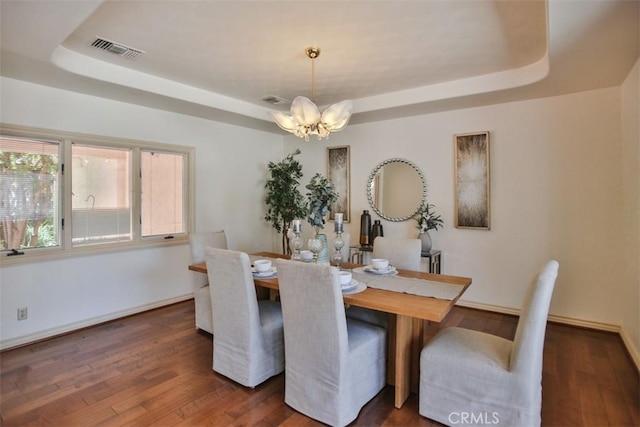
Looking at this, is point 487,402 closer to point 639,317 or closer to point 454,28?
point 639,317

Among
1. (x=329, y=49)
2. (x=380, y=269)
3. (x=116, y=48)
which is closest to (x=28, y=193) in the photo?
(x=116, y=48)

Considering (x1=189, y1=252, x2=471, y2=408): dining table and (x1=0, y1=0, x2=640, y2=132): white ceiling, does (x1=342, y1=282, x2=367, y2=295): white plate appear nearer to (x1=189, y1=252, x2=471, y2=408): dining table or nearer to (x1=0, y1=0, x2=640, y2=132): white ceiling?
(x1=189, y1=252, x2=471, y2=408): dining table

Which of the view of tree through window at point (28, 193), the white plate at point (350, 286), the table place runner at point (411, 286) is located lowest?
the table place runner at point (411, 286)

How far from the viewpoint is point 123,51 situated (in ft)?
9.41

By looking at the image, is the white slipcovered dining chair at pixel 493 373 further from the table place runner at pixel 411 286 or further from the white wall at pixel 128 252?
the white wall at pixel 128 252

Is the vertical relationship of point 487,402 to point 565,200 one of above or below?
below

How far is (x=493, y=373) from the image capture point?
5.91ft

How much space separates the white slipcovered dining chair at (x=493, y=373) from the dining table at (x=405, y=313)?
162 mm

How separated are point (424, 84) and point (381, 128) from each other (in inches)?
39.3

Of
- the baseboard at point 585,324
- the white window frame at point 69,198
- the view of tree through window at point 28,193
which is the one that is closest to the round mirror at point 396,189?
the baseboard at point 585,324

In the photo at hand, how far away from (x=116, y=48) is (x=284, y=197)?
2.75 meters

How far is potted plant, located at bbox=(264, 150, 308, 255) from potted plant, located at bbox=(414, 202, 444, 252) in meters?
1.66

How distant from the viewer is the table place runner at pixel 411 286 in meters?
2.13

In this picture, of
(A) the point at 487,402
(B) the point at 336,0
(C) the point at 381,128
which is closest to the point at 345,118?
(B) the point at 336,0
